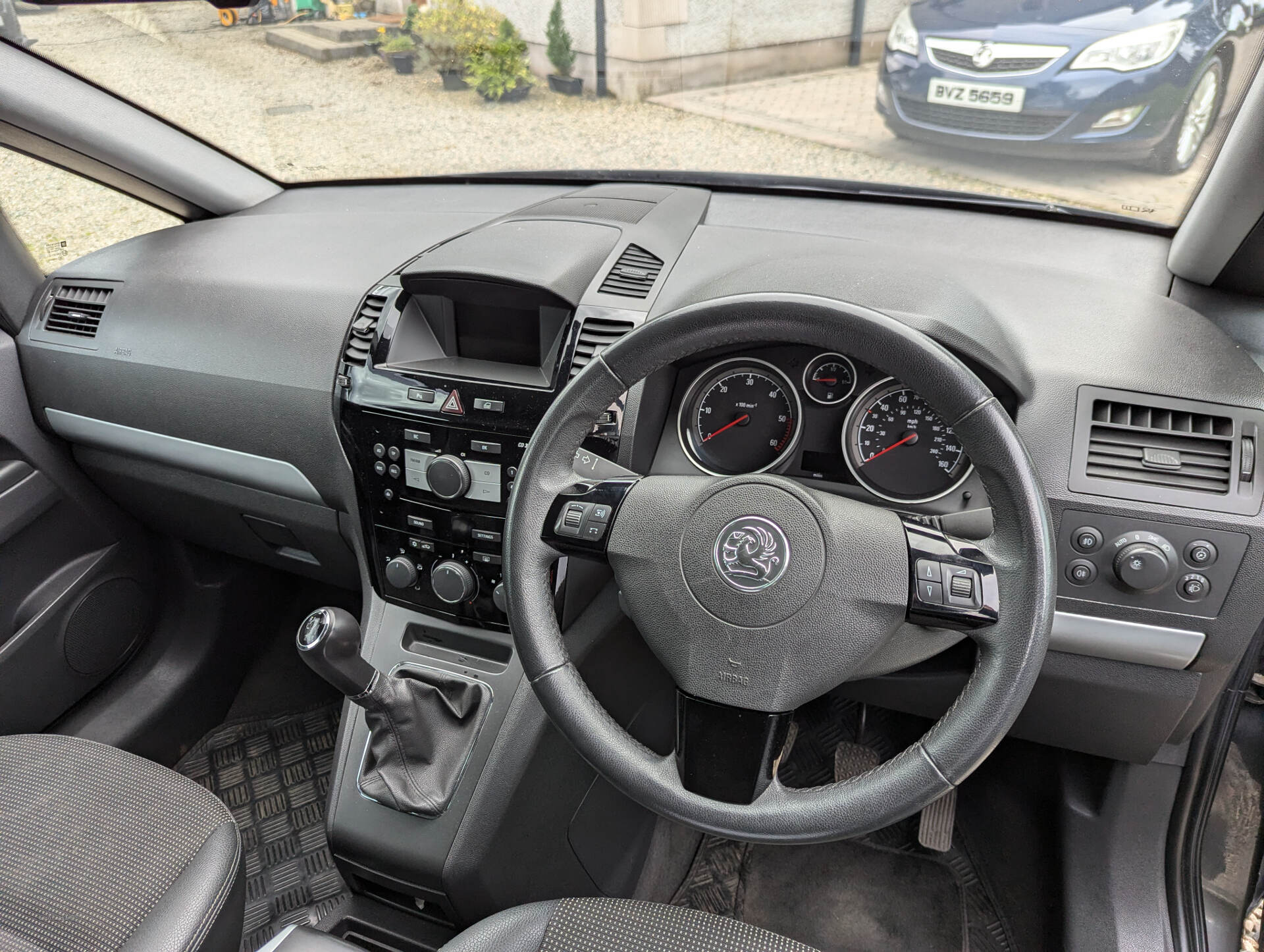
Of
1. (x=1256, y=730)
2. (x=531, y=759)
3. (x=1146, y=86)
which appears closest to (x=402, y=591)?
(x=531, y=759)

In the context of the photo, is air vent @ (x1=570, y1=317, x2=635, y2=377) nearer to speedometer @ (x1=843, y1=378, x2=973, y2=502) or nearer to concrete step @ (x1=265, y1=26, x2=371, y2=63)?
speedometer @ (x1=843, y1=378, x2=973, y2=502)

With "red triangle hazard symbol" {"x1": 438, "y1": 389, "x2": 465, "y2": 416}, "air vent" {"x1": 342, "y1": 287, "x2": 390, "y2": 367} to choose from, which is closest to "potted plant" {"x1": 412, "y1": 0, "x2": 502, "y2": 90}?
"air vent" {"x1": 342, "y1": 287, "x2": 390, "y2": 367}

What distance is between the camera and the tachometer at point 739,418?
1.27 metres

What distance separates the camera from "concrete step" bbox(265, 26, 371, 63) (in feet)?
6.40

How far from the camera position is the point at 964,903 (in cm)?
184

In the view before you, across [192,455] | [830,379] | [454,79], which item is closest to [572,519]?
[830,379]

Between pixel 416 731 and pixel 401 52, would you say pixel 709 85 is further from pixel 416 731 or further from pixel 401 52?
pixel 416 731

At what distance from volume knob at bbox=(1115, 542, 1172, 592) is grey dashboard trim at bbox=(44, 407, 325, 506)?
4.41 feet

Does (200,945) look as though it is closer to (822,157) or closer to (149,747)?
(149,747)

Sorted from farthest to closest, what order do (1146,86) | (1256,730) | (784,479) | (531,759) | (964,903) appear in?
(964,903), (1256,730), (531,759), (1146,86), (784,479)

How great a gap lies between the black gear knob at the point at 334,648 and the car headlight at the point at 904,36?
1.27 meters

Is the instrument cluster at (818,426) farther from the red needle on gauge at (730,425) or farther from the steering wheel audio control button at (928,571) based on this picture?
the steering wheel audio control button at (928,571)

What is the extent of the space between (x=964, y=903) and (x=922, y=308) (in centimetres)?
134

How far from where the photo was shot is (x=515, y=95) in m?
1.88
